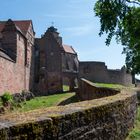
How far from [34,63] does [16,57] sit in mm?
12500

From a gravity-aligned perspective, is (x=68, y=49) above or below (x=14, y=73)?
above

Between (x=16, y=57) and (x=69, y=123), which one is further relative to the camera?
(x=16, y=57)

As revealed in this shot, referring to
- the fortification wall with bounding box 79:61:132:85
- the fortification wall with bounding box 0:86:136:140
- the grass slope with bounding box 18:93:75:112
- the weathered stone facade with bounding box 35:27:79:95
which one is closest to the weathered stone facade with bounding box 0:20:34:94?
the weathered stone facade with bounding box 35:27:79:95

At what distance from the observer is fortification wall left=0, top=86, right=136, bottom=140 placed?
5.85 m

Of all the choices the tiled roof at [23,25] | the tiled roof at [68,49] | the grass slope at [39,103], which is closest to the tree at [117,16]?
the grass slope at [39,103]

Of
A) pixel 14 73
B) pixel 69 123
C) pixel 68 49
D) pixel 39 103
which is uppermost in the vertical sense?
pixel 68 49

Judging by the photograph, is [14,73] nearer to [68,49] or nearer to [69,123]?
[68,49]

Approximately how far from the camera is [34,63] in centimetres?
6009

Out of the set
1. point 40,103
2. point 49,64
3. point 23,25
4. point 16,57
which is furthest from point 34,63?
point 40,103

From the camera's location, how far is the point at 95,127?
8750 millimetres

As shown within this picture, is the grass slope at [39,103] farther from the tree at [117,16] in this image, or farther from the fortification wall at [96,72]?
the fortification wall at [96,72]

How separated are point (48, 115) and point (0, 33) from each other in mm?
45280

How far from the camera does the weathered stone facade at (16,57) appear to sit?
1684 inches

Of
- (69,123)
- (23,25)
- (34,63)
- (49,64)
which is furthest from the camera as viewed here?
(49,64)
